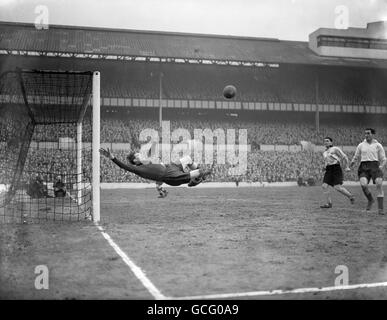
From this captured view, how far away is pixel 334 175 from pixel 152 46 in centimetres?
2849

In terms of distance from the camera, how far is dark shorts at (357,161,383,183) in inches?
471

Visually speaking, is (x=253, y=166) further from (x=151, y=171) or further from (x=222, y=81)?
(x=151, y=171)

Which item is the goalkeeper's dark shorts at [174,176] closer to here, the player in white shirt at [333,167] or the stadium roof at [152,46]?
the player in white shirt at [333,167]

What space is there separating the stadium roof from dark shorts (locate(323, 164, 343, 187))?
25075 millimetres

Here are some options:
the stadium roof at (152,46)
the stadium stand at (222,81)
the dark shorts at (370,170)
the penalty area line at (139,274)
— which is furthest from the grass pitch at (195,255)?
the stadium roof at (152,46)

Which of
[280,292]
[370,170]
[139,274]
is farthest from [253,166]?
[280,292]

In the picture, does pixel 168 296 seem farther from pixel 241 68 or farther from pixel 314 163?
pixel 241 68

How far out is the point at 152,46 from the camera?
3884 centimetres

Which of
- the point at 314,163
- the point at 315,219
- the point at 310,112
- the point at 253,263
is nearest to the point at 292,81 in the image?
the point at 310,112

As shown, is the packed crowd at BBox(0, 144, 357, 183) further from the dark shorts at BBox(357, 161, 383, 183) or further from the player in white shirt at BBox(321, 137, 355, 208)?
the dark shorts at BBox(357, 161, 383, 183)

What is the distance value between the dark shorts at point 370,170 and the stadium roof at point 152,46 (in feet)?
85.8

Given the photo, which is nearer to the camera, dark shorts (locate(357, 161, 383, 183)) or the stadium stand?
dark shorts (locate(357, 161, 383, 183))

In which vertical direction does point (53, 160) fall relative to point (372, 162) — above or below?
above

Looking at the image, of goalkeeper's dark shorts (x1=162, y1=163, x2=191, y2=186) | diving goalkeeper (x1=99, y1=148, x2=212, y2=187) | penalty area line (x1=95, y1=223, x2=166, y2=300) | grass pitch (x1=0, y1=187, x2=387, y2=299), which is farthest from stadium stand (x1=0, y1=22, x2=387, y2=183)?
penalty area line (x1=95, y1=223, x2=166, y2=300)
